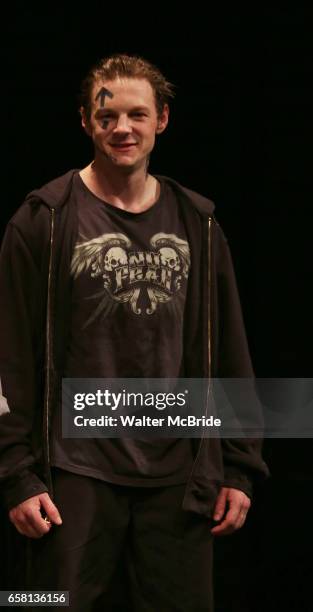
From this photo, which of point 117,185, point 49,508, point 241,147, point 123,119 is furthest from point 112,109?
point 49,508

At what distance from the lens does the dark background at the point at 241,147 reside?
7.80 ft

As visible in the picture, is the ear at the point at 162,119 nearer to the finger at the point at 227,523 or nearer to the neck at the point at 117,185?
the neck at the point at 117,185

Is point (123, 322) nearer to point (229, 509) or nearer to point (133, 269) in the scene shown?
point (133, 269)

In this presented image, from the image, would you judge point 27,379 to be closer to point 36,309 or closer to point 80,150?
point 36,309

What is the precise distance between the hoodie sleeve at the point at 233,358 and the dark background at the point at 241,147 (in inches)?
16.0

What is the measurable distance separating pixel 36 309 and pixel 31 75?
639 mm

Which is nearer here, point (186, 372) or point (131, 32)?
point (186, 372)

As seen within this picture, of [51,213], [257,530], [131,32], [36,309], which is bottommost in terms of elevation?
[257,530]

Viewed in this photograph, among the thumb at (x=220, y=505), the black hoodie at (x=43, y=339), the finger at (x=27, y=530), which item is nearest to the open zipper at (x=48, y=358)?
the black hoodie at (x=43, y=339)

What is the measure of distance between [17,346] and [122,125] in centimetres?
42

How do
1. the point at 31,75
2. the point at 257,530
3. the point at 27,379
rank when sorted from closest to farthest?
the point at 27,379 < the point at 31,75 < the point at 257,530

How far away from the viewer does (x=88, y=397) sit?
77.3 inches

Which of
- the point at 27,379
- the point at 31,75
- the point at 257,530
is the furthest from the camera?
the point at 257,530

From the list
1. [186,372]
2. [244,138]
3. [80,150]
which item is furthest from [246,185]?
[186,372]
